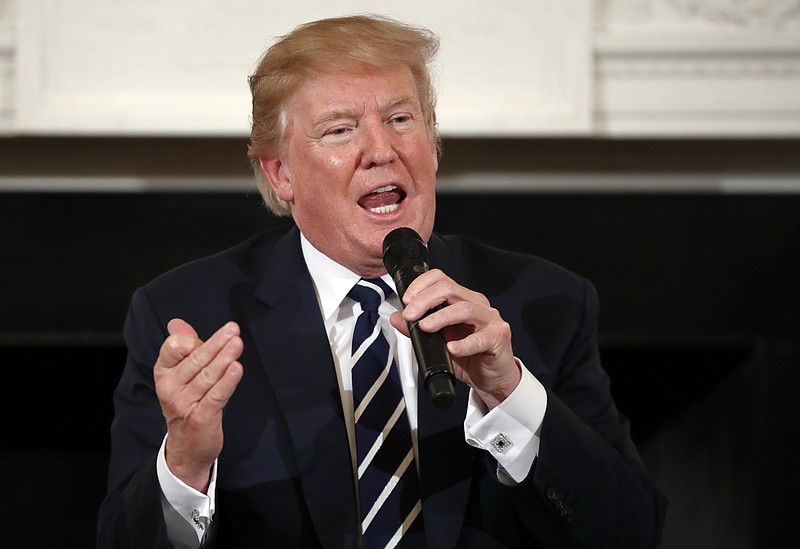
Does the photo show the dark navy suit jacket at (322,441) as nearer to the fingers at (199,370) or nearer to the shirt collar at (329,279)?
the shirt collar at (329,279)

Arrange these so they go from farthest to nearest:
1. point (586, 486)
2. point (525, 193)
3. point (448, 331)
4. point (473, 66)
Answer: point (525, 193)
point (473, 66)
point (586, 486)
point (448, 331)

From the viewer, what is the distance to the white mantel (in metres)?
2.61

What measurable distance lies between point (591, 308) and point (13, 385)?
192cm

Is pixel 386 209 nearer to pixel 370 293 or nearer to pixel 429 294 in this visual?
pixel 370 293

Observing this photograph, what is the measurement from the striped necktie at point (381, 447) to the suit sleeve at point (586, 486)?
0.16 metres

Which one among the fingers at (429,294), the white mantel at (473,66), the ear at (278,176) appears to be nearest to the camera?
the fingers at (429,294)

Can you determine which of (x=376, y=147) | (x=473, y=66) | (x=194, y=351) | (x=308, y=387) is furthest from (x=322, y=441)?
(x=473, y=66)

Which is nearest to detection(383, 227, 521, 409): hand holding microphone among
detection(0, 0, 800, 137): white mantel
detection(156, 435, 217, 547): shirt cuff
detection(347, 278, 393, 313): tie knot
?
detection(347, 278, 393, 313): tie knot

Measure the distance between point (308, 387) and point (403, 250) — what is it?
11.4 inches

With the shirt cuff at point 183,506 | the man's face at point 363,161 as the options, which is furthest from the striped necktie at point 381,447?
the shirt cuff at point 183,506

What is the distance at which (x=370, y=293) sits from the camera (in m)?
1.63

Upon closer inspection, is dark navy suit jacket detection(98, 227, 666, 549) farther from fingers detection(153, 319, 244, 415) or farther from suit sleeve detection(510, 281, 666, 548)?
fingers detection(153, 319, 244, 415)

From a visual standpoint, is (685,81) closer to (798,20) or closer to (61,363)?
(798,20)

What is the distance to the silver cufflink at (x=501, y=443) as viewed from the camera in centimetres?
139
